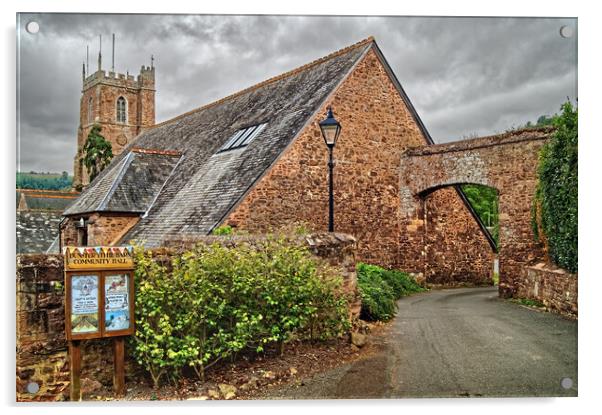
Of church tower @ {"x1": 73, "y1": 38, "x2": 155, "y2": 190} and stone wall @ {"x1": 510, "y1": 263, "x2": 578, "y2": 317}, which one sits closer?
stone wall @ {"x1": 510, "y1": 263, "x2": 578, "y2": 317}

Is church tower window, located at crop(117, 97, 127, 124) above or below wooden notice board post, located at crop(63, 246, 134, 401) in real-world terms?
above

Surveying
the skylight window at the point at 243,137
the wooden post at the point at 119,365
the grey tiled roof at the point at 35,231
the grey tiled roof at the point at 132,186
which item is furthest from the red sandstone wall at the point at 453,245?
the wooden post at the point at 119,365

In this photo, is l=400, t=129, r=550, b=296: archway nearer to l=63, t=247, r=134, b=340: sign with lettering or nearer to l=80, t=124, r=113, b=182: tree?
l=63, t=247, r=134, b=340: sign with lettering

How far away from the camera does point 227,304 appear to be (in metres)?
7.33

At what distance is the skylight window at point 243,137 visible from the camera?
14.2 m

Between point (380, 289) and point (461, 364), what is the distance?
360 cm

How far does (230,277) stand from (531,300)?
22.5 ft

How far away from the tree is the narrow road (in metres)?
17.3

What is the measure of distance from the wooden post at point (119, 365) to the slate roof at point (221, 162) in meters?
4.56

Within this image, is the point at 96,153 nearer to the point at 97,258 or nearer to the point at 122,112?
the point at 122,112

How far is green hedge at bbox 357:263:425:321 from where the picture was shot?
9898 millimetres

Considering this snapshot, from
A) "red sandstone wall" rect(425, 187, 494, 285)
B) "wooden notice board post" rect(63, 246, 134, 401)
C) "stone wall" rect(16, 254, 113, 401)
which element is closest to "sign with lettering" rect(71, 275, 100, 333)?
"wooden notice board post" rect(63, 246, 134, 401)

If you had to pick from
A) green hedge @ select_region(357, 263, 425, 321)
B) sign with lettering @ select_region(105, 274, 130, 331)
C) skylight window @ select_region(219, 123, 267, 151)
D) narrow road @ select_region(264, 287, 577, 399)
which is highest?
skylight window @ select_region(219, 123, 267, 151)

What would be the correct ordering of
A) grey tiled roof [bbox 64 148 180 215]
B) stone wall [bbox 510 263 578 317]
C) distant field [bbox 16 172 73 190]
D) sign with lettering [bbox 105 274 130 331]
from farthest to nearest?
1. grey tiled roof [bbox 64 148 180 215]
2. stone wall [bbox 510 263 578 317]
3. distant field [bbox 16 172 73 190]
4. sign with lettering [bbox 105 274 130 331]
